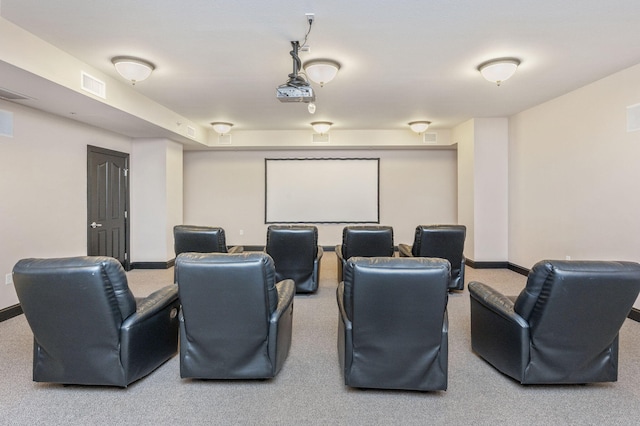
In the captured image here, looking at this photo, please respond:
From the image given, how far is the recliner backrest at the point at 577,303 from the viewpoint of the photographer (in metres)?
2.12

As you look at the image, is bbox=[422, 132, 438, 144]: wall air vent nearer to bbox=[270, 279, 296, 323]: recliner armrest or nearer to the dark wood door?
bbox=[270, 279, 296, 323]: recliner armrest

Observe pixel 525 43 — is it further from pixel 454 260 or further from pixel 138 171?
pixel 138 171

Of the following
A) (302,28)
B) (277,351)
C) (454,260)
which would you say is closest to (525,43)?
(302,28)

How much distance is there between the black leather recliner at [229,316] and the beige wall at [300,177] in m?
6.11

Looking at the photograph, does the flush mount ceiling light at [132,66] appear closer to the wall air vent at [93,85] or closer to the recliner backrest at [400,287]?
the wall air vent at [93,85]

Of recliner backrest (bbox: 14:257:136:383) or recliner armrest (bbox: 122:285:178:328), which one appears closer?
recliner backrest (bbox: 14:257:136:383)

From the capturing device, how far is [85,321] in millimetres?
2271

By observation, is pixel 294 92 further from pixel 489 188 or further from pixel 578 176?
pixel 489 188

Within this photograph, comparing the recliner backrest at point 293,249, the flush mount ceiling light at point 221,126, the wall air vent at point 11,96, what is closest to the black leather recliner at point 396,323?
the recliner backrest at point 293,249

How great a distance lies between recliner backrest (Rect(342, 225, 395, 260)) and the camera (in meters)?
4.78

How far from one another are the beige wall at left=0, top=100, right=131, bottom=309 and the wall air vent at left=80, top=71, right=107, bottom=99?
1062mm

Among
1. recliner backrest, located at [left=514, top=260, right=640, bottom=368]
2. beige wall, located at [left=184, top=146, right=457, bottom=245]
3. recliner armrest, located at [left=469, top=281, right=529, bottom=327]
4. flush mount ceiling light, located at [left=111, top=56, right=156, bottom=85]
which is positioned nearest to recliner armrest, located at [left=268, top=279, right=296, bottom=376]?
recliner armrest, located at [left=469, top=281, right=529, bottom=327]

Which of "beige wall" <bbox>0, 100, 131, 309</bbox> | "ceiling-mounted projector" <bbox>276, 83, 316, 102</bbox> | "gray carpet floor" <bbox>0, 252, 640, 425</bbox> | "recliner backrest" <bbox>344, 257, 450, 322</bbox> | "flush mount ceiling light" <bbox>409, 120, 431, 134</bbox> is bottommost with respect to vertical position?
"gray carpet floor" <bbox>0, 252, 640, 425</bbox>

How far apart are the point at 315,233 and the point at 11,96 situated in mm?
3848
